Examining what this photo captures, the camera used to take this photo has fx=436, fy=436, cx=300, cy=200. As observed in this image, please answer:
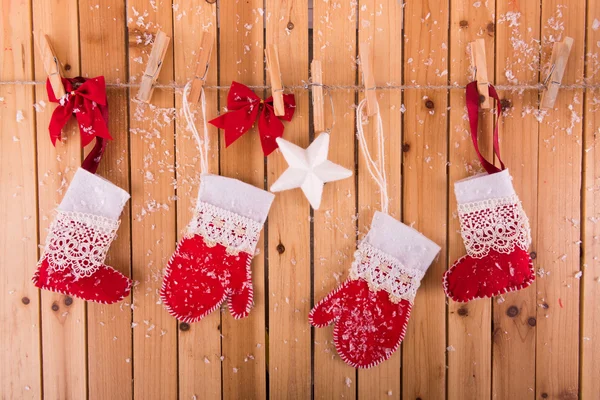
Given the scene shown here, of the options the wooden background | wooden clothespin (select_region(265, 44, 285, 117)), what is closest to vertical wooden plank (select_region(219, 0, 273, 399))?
the wooden background

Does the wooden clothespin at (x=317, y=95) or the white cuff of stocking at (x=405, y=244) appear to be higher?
the wooden clothespin at (x=317, y=95)

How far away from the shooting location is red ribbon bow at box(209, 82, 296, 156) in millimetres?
1128

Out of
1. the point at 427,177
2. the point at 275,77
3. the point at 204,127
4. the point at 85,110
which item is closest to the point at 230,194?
the point at 204,127

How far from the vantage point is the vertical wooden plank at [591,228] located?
1.20 meters

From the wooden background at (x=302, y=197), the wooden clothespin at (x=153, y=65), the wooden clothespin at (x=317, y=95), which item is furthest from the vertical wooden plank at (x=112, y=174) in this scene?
the wooden clothespin at (x=317, y=95)

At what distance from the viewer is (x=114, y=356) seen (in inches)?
48.4

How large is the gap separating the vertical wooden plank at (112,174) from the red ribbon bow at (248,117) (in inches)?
11.5

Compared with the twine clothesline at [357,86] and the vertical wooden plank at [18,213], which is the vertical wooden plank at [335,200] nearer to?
the twine clothesline at [357,86]

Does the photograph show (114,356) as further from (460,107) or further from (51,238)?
(460,107)

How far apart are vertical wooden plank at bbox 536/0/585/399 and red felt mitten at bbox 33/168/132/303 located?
3.78 ft

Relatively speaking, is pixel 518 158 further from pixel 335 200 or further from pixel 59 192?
pixel 59 192

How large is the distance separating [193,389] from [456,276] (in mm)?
793

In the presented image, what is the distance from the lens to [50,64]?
1107 millimetres

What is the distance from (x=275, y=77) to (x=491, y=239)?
683 millimetres
